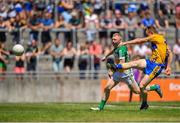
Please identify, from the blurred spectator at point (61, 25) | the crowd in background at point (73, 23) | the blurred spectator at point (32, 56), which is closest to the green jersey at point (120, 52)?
the crowd in background at point (73, 23)

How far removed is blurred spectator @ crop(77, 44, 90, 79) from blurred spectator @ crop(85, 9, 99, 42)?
796 mm

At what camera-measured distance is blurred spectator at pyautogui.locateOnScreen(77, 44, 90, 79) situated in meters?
31.4

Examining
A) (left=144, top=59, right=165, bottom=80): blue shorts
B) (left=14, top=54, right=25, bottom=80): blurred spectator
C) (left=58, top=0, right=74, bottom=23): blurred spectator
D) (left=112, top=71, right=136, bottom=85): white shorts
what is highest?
(left=58, top=0, right=74, bottom=23): blurred spectator

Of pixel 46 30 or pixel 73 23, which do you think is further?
pixel 73 23

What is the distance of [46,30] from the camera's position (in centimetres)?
3203

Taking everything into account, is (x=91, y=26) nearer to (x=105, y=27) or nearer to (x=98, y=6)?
(x=105, y=27)

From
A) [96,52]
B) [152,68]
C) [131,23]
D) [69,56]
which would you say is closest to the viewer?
[152,68]

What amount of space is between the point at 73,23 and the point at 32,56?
283 centimetres

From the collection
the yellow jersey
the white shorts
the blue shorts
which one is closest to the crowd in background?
the white shorts

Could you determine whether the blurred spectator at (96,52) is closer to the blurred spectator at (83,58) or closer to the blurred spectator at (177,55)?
the blurred spectator at (83,58)

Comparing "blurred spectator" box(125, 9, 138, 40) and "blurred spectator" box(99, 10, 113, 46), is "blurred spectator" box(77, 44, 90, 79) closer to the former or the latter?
"blurred spectator" box(99, 10, 113, 46)

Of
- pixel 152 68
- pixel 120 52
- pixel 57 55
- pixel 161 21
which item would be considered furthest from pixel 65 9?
pixel 152 68

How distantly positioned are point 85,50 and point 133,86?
40.3 feet

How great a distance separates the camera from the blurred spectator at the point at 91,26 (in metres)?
32.3
